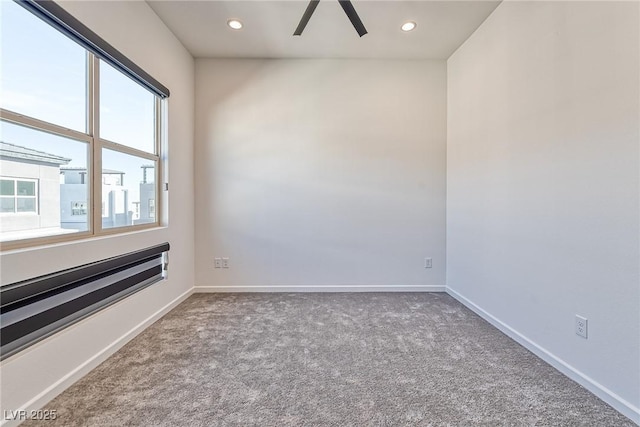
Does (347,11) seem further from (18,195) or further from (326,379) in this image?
(326,379)

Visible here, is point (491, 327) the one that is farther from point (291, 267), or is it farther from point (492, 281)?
point (291, 267)

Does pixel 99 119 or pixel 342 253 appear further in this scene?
pixel 342 253

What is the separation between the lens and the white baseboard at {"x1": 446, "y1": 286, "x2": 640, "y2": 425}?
146cm

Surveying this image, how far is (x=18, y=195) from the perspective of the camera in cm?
150

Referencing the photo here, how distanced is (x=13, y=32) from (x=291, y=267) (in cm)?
292

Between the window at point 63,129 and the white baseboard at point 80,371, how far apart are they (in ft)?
2.78

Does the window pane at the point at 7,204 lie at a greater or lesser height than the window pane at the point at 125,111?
lesser

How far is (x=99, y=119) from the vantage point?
6.62 feet

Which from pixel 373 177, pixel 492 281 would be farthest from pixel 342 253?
pixel 492 281

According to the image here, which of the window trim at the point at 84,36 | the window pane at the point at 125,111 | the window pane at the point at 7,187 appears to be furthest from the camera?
the window pane at the point at 125,111

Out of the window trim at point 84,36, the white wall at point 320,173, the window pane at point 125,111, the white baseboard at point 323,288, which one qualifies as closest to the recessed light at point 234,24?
the white wall at point 320,173

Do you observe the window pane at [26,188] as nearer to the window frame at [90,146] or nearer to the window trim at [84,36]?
the window frame at [90,146]

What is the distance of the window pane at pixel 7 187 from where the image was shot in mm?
1413

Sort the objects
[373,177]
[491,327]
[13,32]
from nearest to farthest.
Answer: [13,32] → [491,327] → [373,177]
